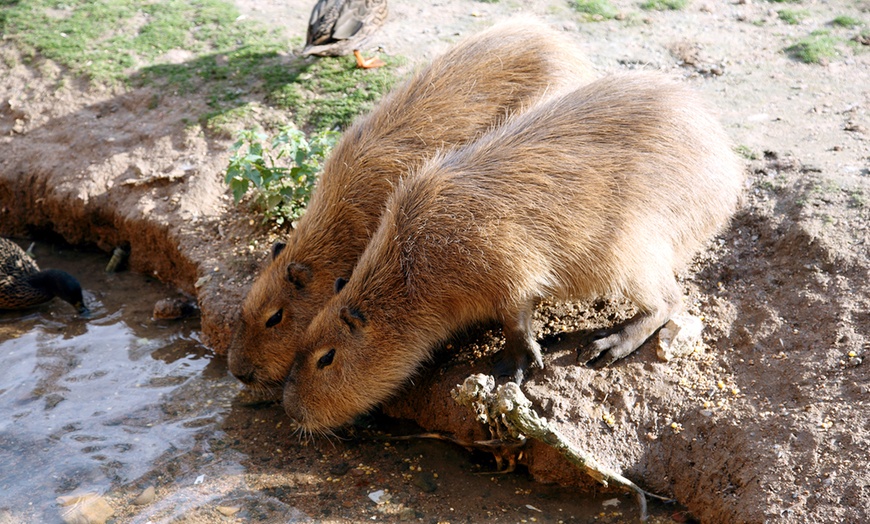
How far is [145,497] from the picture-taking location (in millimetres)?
4016

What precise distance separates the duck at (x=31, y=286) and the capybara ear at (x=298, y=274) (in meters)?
1.89

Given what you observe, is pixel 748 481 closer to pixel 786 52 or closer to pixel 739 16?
pixel 786 52

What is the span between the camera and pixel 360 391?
434cm

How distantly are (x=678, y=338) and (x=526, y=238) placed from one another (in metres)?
0.97

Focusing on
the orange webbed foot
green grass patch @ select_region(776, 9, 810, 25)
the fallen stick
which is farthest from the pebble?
green grass patch @ select_region(776, 9, 810, 25)

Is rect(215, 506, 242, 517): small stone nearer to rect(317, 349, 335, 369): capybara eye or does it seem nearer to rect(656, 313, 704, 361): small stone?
rect(317, 349, 335, 369): capybara eye

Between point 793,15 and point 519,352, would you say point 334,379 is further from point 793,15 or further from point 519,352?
point 793,15

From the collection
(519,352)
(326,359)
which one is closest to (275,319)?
(326,359)

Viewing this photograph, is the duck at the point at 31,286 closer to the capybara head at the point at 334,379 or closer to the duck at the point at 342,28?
the capybara head at the point at 334,379

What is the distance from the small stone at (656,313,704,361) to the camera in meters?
4.25

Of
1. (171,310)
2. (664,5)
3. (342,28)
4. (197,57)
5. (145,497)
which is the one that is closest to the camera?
(145,497)

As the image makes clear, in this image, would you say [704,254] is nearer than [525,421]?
No

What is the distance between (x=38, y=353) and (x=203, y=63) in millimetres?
3116

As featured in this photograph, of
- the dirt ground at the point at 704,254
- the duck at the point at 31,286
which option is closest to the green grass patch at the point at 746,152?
the dirt ground at the point at 704,254
